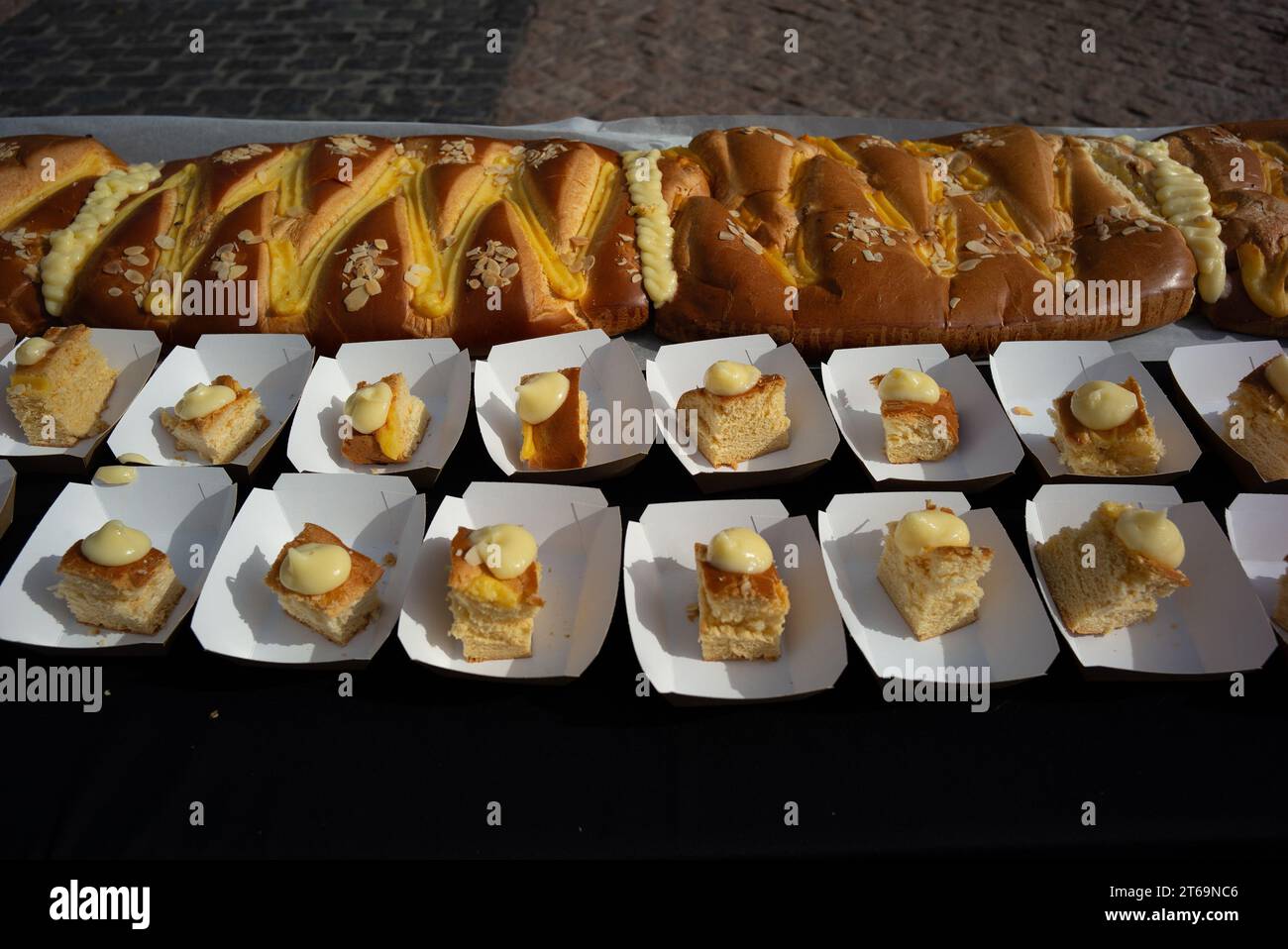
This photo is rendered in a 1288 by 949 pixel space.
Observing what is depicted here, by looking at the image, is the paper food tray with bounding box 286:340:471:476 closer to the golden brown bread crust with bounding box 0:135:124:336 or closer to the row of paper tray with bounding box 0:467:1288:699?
the row of paper tray with bounding box 0:467:1288:699

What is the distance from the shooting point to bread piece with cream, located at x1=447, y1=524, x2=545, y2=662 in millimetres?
1628

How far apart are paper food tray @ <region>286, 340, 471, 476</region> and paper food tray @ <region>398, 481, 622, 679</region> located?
0.25 meters

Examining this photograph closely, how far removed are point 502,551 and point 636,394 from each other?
2.47ft

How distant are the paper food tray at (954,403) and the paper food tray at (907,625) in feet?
0.60

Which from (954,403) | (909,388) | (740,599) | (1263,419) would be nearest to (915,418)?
(909,388)

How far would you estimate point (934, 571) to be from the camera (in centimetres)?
167

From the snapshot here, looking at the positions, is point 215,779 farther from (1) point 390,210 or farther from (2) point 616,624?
(1) point 390,210

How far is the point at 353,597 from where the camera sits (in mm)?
1717

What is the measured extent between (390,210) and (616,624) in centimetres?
157
